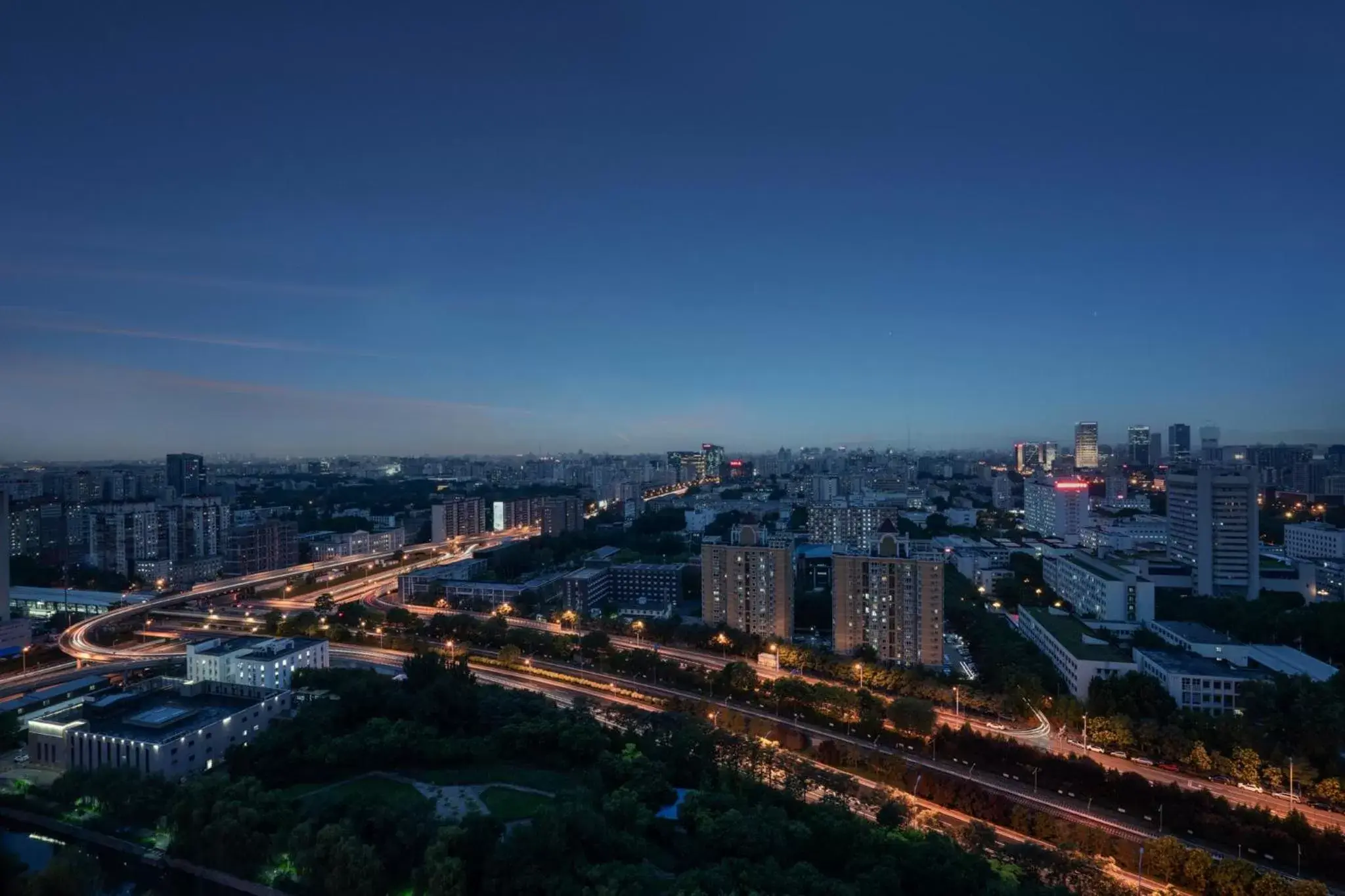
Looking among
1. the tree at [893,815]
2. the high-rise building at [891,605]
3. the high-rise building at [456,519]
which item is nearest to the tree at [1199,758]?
the tree at [893,815]

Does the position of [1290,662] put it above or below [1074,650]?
below

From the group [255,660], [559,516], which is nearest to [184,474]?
[559,516]

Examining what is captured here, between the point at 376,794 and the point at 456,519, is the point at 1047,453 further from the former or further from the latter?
the point at 376,794

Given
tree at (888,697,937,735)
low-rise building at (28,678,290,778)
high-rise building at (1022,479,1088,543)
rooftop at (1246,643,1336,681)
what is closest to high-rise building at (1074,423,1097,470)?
high-rise building at (1022,479,1088,543)

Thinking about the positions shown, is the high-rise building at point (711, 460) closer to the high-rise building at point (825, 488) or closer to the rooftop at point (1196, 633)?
the high-rise building at point (825, 488)

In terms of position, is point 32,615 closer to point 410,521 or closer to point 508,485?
point 410,521

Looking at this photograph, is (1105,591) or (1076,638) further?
(1105,591)

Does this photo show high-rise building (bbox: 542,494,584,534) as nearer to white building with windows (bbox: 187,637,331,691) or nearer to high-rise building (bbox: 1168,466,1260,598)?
white building with windows (bbox: 187,637,331,691)

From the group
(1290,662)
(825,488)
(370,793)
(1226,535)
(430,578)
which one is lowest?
(370,793)
